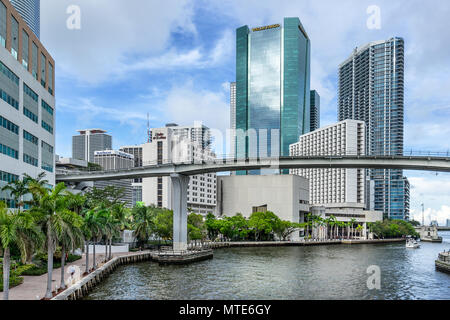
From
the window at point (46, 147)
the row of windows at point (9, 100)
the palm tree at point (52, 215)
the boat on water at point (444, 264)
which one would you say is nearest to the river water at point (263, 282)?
the boat on water at point (444, 264)

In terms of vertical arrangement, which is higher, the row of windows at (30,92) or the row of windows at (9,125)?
the row of windows at (30,92)

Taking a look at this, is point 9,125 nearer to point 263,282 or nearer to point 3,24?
point 3,24

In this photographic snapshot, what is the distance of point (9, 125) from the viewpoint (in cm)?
5212

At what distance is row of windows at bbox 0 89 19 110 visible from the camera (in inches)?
1969

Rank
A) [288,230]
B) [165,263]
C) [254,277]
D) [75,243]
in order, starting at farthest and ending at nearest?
[288,230], [165,263], [254,277], [75,243]

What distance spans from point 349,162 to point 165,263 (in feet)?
126

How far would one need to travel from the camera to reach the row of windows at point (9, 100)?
5000 centimetres

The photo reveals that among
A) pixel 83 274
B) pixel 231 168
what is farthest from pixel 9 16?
pixel 231 168

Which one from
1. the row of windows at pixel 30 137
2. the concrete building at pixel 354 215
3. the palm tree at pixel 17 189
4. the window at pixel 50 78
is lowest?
the concrete building at pixel 354 215

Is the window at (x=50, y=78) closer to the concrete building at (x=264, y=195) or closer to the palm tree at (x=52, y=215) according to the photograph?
the palm tree at (x=52, y=215)

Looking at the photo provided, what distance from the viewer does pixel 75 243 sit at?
30391 mm

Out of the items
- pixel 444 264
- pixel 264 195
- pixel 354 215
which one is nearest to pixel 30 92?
pixel 444 264

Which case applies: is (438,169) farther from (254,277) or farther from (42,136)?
(42,136)

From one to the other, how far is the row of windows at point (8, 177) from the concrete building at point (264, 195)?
10969cm
